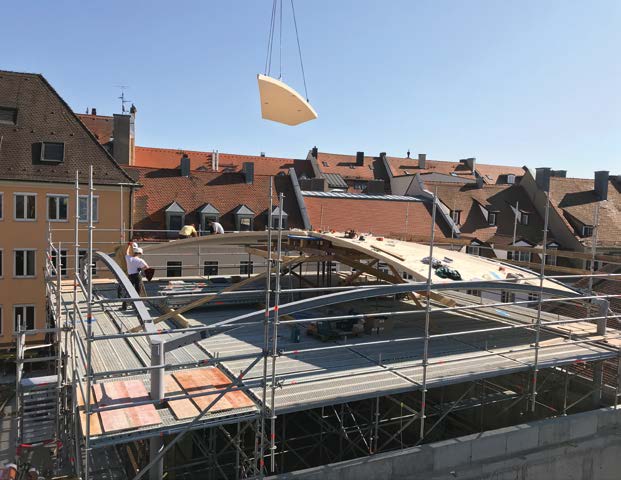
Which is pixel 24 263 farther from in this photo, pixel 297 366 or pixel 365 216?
pixel 297 366

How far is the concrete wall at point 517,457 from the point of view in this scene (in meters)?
8.21

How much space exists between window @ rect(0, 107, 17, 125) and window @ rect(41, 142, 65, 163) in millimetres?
2108

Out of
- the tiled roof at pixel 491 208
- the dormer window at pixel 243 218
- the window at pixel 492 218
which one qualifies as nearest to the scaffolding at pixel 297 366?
the dormer window at pixel 243 218

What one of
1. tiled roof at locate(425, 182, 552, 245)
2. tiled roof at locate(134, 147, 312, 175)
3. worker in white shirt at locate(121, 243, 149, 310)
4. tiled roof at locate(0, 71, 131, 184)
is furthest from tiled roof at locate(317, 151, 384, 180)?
worker in white shirt at locate(121, 243, 149, 310)

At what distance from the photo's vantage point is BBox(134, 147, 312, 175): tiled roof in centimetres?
4622

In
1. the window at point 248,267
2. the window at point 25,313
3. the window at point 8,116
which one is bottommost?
the window at point 25,313

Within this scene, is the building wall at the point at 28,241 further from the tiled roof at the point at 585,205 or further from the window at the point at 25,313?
the tiled roof at the point at 585,205

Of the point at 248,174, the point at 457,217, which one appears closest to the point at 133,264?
the point at 248,174

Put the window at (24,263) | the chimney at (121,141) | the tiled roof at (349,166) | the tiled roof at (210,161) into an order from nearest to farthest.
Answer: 1. the window at (24,263)
2. the chimney at (121,141)
3. the tiled roof at (210,161)
4. the tiled roof at (349,166)

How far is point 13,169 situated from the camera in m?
24.8

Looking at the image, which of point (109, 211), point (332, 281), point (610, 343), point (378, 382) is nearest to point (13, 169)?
point (109, 211)

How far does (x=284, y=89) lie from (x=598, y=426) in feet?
31.1

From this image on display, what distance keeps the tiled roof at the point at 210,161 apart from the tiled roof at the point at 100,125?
5351 millimetres

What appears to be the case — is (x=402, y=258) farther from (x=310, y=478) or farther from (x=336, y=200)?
(x=336, y=200)
